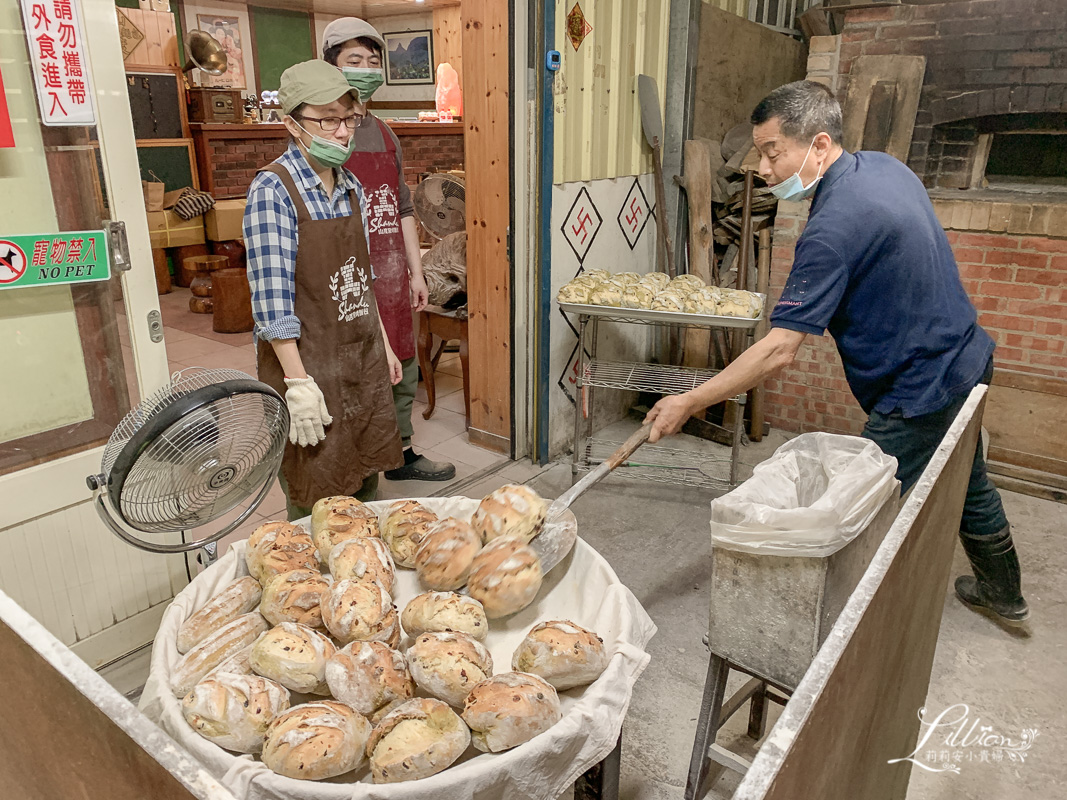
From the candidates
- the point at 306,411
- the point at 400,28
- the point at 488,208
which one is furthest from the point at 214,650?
the point at 400,28

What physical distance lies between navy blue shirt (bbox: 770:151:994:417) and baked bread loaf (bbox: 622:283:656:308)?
130 centimetres

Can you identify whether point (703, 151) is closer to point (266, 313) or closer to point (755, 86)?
point (755, 86)

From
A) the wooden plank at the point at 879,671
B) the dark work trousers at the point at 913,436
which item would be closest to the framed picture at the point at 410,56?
the dark work trousers at the point at 913,436

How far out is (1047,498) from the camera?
11.9 feet

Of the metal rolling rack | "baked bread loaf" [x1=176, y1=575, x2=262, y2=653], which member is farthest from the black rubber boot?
"baked bread loaf" [x1=176, y1=575, x2=262, y2=653]

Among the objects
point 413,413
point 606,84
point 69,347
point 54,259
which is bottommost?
point 413,413

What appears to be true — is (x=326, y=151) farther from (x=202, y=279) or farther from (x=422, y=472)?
(x=202, y=279)

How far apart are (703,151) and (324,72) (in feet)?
9.09

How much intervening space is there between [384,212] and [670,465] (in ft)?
6.26

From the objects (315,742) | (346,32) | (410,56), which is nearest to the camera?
(315,742)

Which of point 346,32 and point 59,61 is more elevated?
point 346,32

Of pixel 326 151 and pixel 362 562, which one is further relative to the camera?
pixel 326 151

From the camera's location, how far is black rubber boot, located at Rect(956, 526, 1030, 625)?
260cm

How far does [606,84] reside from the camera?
3.88 metres
